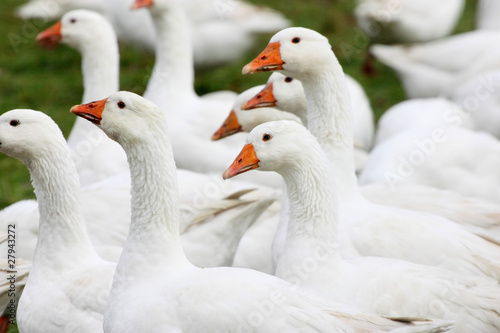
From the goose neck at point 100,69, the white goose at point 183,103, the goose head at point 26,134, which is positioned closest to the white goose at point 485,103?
the white goose at point 183,103

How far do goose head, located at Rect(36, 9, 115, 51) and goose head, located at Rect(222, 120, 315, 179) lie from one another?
323 centimetres

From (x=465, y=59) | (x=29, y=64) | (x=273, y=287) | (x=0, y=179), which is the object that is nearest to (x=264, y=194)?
(x=273, y=287)

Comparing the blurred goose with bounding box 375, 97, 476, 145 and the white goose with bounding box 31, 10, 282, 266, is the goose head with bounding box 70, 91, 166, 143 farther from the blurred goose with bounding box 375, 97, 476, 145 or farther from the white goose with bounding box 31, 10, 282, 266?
the blurred goose with bounding box 375, 97, 476, 145

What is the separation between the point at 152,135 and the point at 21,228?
6.10ft

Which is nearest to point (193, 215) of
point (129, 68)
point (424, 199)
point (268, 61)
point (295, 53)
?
point (268, 61)

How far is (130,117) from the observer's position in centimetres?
436

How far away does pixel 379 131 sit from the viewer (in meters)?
8.64

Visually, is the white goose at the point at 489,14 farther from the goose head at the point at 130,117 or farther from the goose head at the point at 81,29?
the goose head at the point at 130,117

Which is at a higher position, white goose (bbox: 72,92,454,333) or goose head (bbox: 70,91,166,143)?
goose head (bbox: 70,91,166,143)

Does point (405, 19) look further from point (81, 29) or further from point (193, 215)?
point (193, 215)

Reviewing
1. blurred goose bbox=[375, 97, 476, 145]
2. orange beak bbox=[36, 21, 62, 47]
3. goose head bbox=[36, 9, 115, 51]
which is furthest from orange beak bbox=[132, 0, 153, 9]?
blurred goose bbox=[375, 97, 476, 145]

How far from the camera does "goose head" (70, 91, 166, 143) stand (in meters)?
4.35

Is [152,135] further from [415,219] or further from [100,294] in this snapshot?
[415,219]

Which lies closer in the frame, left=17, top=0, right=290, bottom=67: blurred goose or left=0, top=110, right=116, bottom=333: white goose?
left=0, top=110, right=116, bottom=333: white goose
